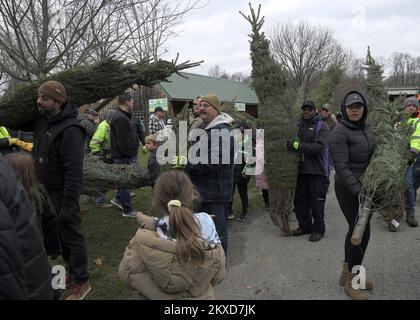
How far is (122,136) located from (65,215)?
3123 mm

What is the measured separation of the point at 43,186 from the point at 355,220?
3.08 m

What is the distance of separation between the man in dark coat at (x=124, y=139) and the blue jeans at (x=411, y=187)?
15.0ft

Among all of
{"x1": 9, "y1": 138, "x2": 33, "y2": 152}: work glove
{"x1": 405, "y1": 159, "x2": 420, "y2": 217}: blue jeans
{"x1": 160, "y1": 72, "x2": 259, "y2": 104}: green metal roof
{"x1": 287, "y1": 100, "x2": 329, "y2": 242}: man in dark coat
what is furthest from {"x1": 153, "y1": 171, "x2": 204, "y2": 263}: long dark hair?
{"x1": 160, "y1": 72, "x2": 259, "y2": 104}: green metal roof

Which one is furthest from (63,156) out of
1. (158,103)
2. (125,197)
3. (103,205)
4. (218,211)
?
(158,103)

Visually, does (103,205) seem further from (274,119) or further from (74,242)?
(274,119)

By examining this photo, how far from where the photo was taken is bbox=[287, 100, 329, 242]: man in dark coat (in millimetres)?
5340

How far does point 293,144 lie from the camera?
5.27 meters

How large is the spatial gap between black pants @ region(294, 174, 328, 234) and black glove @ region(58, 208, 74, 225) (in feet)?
11.1

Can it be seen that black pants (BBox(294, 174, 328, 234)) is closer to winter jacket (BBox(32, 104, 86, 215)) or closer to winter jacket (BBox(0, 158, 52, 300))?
winter jacket (BBox(32, 104, 86, 215))

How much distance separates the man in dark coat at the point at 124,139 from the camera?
21.1 ft

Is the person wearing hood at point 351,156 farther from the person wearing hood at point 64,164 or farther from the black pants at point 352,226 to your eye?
the person wearing hood at point 64,164

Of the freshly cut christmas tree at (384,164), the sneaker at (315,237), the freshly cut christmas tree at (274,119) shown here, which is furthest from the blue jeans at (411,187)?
Answer: the freshly cut christmas tree at (384,164)
